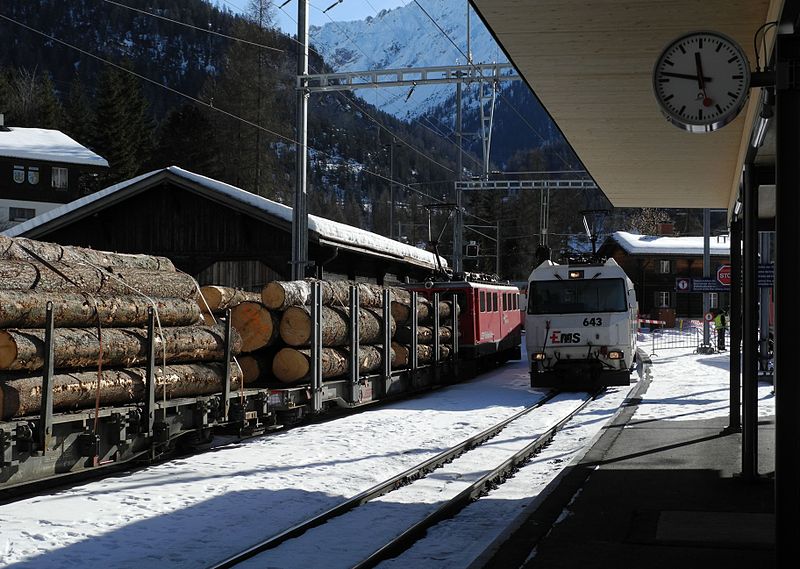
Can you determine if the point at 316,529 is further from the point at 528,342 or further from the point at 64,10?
the point at 64,10

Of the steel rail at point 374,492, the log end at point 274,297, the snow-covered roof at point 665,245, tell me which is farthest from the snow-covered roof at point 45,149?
the steel rail at point 374,492

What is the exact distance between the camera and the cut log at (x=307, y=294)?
1447 cm

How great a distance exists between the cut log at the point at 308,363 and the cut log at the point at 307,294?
2.48ft

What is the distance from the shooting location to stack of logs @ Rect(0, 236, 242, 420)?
29.5 feet

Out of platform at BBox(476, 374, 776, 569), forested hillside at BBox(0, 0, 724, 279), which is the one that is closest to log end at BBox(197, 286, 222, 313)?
platform at BBox(476, 374, 776, 569)

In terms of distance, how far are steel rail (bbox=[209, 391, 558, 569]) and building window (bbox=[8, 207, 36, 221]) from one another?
4833 centimetres

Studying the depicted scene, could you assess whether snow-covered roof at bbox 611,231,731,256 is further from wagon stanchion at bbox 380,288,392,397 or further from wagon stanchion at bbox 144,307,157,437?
wagon stanchion at bbox 144,307,157,437

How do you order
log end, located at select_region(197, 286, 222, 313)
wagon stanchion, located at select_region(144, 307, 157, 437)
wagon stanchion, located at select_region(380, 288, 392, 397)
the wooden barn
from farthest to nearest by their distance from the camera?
1. the wooden barn
2. wagon stanchion, located at select_region(380, 288, 392, 397)
3. log end, located at select_region(197, 286, 222, 313)
4. wagon stanchion, located at select_region(144, 307, 157, 437)

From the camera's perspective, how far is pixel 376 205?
140000mm

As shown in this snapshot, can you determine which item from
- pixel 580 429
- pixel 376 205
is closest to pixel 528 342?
pixel 580 429

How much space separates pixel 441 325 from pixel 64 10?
453ft

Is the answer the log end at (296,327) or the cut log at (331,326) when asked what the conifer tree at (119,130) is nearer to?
the cut log at (331,326)

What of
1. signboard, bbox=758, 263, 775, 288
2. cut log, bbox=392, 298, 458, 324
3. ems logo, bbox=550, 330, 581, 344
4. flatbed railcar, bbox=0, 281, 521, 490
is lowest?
flatbed railcar, bbox=0, 281, 521, 490

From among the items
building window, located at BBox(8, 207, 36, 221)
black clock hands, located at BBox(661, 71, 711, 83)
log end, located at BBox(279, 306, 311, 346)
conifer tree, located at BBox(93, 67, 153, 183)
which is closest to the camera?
black clock hands, located at BBox(661, 71, 711, 83)
